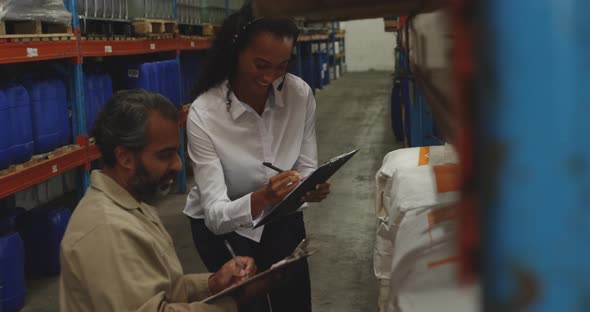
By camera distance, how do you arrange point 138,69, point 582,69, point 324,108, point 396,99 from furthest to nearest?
point 324,108, point 396,99, point 138,69, point 582,69

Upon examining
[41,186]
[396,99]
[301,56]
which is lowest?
[41,186]

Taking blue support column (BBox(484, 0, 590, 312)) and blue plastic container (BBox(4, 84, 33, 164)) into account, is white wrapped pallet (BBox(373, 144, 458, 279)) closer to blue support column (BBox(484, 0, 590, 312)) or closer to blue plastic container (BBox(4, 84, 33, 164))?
blue support column (BBox(484, 0, 590, 312))

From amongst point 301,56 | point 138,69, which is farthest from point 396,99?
point 301,56

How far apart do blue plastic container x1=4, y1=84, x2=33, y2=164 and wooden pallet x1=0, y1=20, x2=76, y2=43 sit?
1.06 ft

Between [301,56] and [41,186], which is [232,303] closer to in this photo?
[41,186]

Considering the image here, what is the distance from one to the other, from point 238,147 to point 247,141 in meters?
0.04

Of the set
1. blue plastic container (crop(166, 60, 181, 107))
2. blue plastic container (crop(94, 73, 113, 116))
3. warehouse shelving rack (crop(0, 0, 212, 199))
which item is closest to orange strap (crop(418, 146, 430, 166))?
warehouse shelving rack (crop(0, 0, 212, 199))

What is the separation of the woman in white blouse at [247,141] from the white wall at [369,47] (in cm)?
1897

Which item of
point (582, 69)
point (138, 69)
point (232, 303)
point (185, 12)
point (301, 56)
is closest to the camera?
point (582, 69)

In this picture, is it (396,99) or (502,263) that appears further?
(396,99)

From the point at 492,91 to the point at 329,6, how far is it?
1.02 feet

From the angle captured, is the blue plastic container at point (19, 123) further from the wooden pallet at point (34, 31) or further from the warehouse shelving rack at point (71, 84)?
the wooden pallet at point (34, 31)

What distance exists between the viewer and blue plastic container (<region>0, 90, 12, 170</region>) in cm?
356

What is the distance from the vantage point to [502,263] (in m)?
0.36
